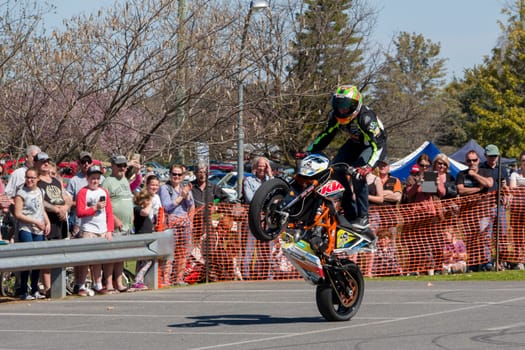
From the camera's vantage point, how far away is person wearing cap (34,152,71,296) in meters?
13.6

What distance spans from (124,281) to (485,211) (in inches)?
232

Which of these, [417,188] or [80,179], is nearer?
[80,179]

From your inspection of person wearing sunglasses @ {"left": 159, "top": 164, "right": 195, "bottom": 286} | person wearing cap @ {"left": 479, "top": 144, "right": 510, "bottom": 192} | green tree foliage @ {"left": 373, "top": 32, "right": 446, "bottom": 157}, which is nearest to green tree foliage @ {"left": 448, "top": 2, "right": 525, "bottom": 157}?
green tree foliage @ {"left": 373, "top": 32, "right": 446, "bottom": 157}

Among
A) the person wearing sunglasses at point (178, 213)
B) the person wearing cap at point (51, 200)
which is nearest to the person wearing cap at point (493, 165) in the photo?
the person wearing sunglasses at point (178, 213)

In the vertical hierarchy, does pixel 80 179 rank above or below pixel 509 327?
above

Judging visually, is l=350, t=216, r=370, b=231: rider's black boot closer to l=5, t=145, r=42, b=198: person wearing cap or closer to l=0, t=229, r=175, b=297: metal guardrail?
l=0, t=229, r=175, b=297: metal guardrail

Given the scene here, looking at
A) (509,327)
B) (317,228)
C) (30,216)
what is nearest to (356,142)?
(317,228)

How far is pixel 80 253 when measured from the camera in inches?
523

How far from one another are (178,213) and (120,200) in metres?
1.54

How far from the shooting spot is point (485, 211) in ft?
53.5

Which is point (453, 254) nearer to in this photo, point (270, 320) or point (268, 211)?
point (270, 320)

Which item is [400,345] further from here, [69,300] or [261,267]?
[261,267]

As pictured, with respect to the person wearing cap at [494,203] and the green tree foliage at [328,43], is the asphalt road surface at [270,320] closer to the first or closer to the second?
the person wearing cap at [494,203]

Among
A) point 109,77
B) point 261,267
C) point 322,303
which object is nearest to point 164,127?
point 109,77
